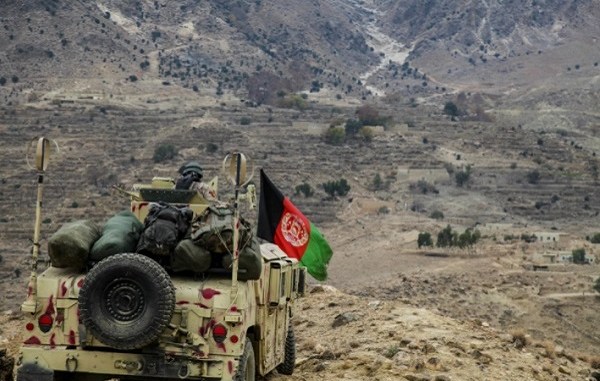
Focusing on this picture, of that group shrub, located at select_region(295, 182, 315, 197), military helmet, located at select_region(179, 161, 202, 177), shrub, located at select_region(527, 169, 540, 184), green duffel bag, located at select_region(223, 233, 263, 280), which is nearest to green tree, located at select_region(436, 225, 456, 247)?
shrub, located at select_region(295, 182, 315, 197)

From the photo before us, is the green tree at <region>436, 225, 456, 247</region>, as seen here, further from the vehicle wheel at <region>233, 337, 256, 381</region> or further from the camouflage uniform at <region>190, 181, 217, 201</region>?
the vehicle wheel at <region>233, 337, 256, 381</region>

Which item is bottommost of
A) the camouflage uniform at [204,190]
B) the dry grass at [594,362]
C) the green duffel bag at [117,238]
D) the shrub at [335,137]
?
the dry grass at [594,362]

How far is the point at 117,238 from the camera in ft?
30.0

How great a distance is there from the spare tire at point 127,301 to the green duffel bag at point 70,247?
404mm

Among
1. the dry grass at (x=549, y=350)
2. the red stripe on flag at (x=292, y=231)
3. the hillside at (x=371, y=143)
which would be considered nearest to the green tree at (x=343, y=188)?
the hillside at (x=371, y=143)

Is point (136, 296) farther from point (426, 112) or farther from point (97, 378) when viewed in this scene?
point (426, 112)

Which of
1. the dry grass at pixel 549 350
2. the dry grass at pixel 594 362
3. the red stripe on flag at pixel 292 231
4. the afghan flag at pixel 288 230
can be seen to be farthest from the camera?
the red stripe on flag at pixel 292 231

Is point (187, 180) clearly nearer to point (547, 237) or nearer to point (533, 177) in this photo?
point (547, 237)

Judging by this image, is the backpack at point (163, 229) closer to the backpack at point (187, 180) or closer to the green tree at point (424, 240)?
the backpack at point (187, 180)

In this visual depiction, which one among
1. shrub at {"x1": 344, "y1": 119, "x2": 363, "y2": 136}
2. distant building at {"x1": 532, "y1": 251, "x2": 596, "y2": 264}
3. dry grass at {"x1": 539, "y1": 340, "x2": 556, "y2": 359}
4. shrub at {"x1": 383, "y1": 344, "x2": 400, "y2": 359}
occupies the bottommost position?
distant building at {"x1": 532, "y1": 251, "x2": 596, "y2": 264}

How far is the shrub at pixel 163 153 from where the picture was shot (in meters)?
78.9

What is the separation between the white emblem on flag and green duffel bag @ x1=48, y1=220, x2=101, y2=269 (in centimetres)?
723

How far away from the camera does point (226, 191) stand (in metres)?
71.4

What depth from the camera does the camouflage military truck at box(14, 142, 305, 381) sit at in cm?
865
